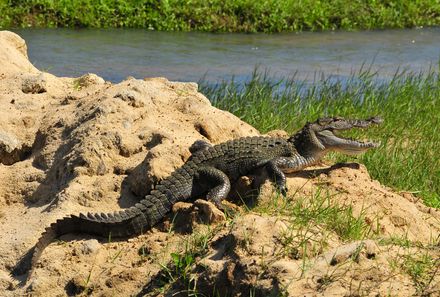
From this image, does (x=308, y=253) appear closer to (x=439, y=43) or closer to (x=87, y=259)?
(x=87, y=259)

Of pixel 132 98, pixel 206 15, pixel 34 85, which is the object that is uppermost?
pixel 132 98

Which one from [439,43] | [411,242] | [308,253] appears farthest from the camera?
[439,43]

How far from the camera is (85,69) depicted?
1462cm

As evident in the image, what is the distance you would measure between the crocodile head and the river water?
6.95 m

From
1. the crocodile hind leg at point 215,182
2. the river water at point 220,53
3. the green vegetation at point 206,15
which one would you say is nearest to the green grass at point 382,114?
the crocodile hind leg at point 215,182

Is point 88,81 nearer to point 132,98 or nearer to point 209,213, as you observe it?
point 132,98

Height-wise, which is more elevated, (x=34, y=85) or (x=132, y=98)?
(x=132, y=98)

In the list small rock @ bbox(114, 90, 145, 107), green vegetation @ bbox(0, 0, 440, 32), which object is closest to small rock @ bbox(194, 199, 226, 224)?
small rock @ bbox(114, 90, 145, 107)

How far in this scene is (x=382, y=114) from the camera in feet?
33.6

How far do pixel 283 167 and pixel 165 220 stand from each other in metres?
0.96

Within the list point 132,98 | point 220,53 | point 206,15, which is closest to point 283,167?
point 132,98

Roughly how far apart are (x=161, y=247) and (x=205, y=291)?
0.68 metres

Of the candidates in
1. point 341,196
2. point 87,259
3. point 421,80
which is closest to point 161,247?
point 87,259

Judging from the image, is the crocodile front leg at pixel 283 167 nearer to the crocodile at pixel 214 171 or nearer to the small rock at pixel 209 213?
the crocodile at pixel 214 171
